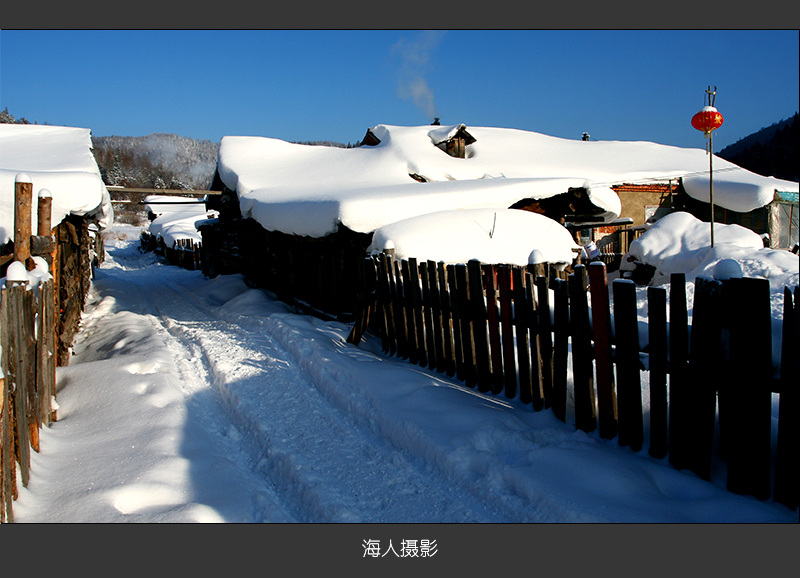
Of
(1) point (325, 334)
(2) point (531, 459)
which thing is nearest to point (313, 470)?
(2) point (531, 459)

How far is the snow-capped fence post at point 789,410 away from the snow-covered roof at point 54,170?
5.68 metres

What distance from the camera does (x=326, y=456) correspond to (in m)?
3.89

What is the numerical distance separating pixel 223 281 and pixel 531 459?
42.3ft

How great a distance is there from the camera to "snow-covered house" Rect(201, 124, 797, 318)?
8.71m

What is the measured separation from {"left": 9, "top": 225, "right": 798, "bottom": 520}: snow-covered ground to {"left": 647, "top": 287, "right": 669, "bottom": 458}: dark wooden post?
152mm

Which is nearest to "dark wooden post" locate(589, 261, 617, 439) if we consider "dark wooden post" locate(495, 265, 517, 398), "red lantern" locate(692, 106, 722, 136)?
"dark wooden post" locate(495, 265, 517, 398)

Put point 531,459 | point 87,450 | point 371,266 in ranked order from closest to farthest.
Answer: point 531,459, point 87,450, point 371,266

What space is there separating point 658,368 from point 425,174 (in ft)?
38.8

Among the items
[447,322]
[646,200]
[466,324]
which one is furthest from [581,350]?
[646,200]

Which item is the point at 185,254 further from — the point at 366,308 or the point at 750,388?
the point at 750,388

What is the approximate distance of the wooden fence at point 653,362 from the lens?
107 inches

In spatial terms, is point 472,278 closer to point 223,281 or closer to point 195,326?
point 195,326

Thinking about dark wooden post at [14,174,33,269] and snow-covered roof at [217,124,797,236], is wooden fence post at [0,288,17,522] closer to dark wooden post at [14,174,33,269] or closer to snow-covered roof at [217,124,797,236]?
dark wooden post at [14,174,33,269]

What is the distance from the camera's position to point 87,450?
385 centimetres
